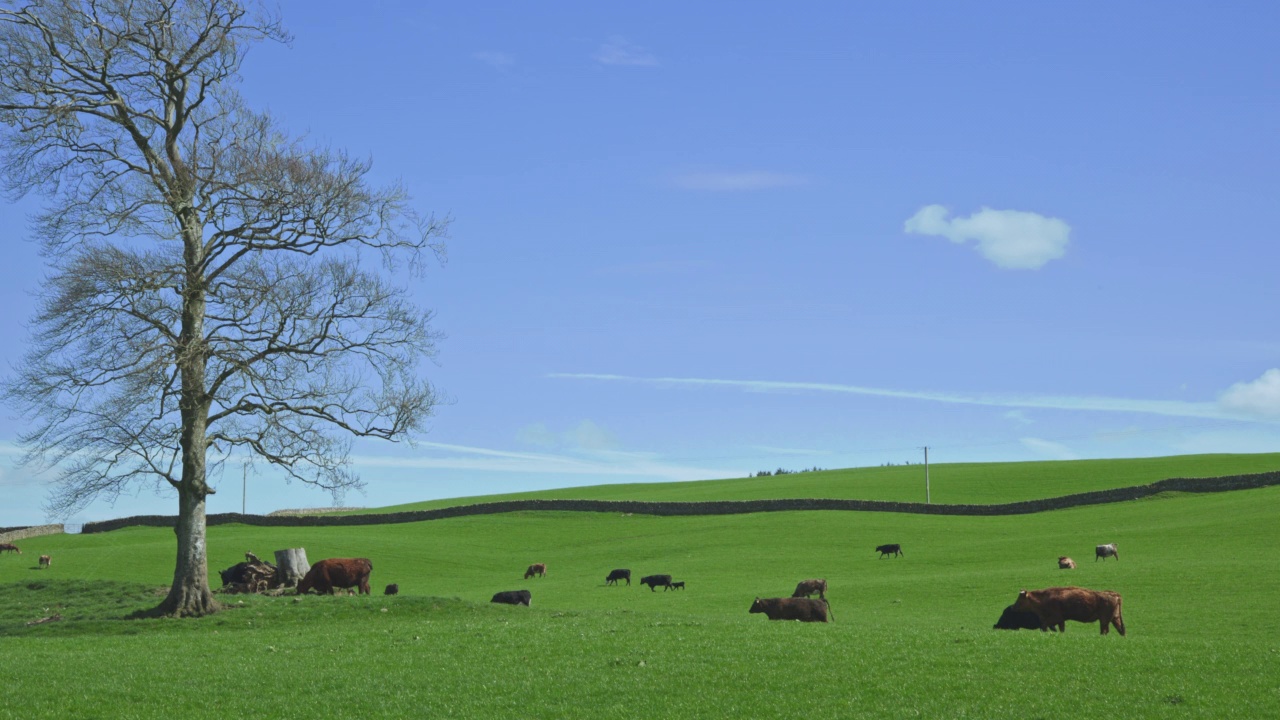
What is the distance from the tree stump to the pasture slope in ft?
13.2

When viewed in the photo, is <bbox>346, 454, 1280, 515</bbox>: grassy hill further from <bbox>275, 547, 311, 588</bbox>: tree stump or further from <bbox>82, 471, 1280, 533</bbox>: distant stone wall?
<bbox>275, 547, 311, 588</bbox>: tree stump

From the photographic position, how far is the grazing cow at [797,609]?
1034 inches

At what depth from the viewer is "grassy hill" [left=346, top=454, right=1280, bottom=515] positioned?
253 ft

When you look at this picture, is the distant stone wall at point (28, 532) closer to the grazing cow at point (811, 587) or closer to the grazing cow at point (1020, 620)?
the grazing cow at point (811, 587)

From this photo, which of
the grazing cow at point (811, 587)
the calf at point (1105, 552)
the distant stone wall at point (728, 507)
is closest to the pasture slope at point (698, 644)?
the grazing cow at point (811, 587)

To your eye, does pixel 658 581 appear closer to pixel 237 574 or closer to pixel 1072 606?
pixel 237 574

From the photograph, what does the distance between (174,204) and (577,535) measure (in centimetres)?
3772

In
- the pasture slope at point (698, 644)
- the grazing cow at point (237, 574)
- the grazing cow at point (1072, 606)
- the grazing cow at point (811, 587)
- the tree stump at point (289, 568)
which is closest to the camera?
the pasture slope at point (698, 644)

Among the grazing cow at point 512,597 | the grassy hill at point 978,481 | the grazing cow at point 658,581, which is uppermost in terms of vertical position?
the grassy hill at point 978,481

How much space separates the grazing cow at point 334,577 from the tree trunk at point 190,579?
4918 millimetres

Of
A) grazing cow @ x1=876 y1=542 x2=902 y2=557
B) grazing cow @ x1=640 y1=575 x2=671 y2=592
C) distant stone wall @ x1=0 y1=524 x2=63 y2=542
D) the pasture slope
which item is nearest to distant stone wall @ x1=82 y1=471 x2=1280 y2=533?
distant stone wall @ x1=0 y1=524 x2=63 y2=542

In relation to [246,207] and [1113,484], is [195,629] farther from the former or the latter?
[1113,484]

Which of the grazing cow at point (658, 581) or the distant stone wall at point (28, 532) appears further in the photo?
the distant stone wall at point (28, 532)

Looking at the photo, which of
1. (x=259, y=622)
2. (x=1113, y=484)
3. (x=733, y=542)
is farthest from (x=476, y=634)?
(x=1113, y=484)
